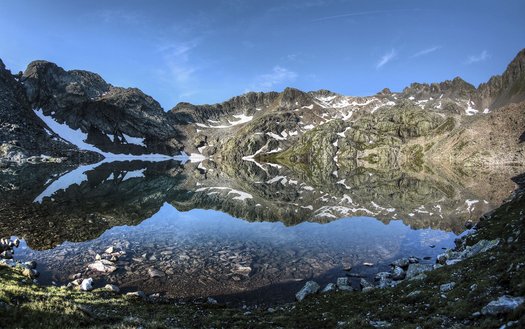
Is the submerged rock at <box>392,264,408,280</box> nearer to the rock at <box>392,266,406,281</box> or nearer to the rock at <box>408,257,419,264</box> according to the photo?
the rock at <box>392,266,406,281</box>

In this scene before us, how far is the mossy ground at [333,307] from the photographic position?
1299cm

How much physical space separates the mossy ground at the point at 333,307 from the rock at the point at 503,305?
0.33 metres

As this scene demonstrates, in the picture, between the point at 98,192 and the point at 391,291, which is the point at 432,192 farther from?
the point at 98,192

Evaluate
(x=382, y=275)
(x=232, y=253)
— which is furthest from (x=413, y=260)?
(x=232, y=253)

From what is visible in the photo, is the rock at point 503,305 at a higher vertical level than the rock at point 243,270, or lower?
higher

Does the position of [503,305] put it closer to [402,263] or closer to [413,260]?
[402,263]

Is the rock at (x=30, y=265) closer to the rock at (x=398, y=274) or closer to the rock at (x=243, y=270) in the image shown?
the rock at (x=243, y=270)

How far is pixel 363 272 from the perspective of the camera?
31.4m

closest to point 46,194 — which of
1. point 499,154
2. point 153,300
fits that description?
point 153,300

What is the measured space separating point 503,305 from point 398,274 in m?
18.4

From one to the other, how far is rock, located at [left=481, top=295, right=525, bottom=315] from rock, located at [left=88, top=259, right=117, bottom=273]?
28.8 m

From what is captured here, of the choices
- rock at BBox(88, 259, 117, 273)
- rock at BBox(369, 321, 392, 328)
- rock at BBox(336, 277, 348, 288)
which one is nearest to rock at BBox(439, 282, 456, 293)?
rock at BBox(369, 321, 392, 328)

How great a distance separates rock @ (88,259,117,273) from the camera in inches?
1183

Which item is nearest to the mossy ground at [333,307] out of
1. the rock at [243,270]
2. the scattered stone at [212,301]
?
the scattered stone at [212,301]
